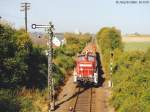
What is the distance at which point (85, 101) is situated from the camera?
2909cm

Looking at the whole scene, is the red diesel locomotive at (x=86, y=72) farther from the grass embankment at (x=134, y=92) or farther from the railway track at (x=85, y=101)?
the grass embankment at (x=134, y=92)

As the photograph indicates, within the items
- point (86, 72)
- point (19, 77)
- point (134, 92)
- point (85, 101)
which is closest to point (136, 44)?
point (86, 72)

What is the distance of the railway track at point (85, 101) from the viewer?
1043 inches

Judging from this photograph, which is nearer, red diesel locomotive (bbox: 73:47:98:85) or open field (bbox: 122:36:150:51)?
red diesel locomotive (bbox: 73:47:98:85)

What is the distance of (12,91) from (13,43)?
4.14 m

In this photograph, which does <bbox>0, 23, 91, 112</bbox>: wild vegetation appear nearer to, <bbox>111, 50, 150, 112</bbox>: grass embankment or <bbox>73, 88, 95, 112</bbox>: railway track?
<bbox>73, 88, 95, 112</bbox>: railway track

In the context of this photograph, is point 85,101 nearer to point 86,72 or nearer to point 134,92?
point 86,72

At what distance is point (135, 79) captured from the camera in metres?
24.8

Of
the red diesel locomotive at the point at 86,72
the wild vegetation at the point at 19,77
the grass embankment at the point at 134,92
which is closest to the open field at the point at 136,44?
the red diesel locomotive at the point at 86,72

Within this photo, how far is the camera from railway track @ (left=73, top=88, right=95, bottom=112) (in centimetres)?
2648

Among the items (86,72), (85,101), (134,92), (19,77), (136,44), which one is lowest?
(85,101)

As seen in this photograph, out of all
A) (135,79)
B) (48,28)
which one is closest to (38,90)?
(48,28)

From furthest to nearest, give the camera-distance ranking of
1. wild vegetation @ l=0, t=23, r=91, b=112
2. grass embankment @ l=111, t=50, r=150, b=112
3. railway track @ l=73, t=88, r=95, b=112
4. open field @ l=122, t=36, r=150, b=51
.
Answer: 1. open field @ l=122, t=36, r=150, b=51
2. railway track @ l=73, t=88, r=95, b=112
3. wild vegetation @ l=0, t=23, r=91, b=112
4. grass embankment @ l=111, t=50, r=150, b=112

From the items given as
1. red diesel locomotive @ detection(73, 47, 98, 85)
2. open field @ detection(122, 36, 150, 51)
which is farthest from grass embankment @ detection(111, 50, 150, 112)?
open field @ detection(122, 36, 150, 51)
